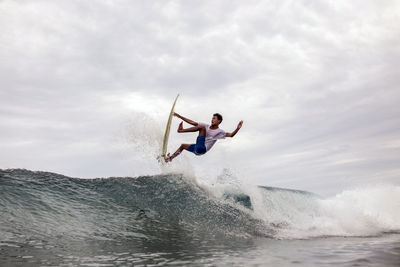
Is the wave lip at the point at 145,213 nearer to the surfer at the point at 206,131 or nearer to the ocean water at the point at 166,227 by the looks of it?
the ocean water at the point at 166,227

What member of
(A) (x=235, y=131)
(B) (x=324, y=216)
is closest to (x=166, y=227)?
(A) (x=235, y=131)

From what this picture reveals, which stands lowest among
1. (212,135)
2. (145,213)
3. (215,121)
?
(145,213)

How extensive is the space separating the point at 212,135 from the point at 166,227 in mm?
3029

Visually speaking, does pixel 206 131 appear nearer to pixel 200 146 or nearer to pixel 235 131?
pixel 200 146

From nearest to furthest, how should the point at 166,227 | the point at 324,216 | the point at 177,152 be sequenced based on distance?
the point at 166,227, the point at 177,152, the point at 324,216

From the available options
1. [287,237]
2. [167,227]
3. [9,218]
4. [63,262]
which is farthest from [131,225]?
[287,237]

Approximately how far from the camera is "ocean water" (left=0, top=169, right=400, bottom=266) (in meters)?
5.02

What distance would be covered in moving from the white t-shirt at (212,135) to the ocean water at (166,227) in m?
1.89

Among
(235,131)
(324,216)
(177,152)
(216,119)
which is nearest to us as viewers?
(235,131)

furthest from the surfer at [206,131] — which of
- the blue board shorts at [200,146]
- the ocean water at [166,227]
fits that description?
the ocean water at [166,227]

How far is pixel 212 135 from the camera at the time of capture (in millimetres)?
9781

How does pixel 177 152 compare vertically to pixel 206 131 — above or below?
below

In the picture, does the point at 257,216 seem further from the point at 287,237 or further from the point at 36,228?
the point at 36,228

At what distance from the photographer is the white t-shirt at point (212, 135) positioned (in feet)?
32.0
